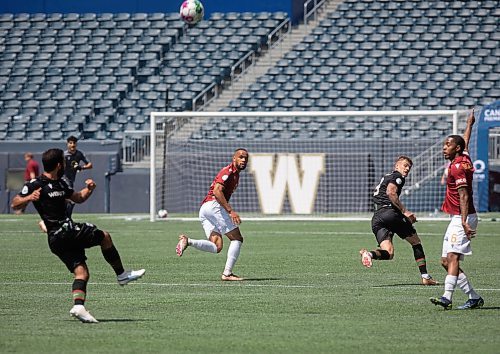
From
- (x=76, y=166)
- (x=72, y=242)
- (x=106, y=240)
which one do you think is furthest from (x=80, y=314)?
(x=76, y=166)

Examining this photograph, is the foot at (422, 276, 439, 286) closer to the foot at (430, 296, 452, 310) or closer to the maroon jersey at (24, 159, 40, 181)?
the foot at (430, 296, 452, 310)

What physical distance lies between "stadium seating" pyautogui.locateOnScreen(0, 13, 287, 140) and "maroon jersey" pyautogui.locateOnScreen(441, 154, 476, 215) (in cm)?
2874

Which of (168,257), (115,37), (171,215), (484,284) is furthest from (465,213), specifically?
(115,37)

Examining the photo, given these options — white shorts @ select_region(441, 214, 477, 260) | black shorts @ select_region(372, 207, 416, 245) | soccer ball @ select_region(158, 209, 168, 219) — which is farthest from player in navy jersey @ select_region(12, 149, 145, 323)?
soccer ball @ select_region(158, 209, 168, 219)

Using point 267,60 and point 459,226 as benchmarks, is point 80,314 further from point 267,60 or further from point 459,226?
point 267,60

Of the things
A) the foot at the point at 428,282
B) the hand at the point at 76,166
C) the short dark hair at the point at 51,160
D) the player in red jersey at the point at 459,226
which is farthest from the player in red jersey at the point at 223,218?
the hand at the point at 76,166

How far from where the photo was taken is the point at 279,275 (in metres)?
15.9

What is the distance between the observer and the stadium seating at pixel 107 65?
135ft

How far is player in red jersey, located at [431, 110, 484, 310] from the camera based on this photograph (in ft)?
37.9

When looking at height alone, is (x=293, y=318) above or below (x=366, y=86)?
below

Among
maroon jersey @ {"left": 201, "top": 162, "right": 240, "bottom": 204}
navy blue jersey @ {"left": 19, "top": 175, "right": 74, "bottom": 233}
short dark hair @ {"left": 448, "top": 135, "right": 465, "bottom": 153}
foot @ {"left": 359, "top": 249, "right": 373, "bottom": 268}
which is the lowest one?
foot @ {"left": 359, "top": 249, "right": 373, "bottom": 268}

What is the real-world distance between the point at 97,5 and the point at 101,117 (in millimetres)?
7401

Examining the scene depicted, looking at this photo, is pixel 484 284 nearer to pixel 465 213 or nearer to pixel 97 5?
pixel 465 213

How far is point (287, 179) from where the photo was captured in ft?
113
